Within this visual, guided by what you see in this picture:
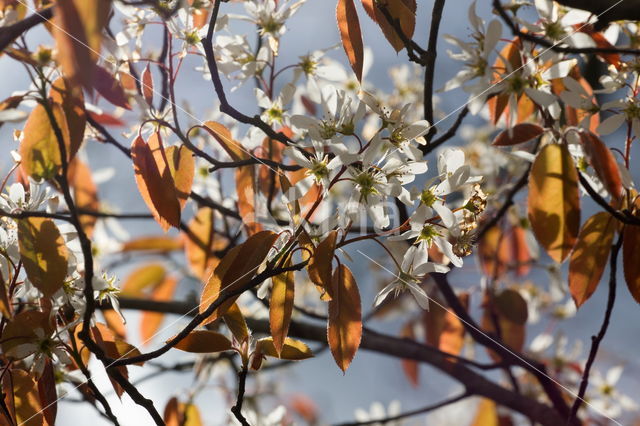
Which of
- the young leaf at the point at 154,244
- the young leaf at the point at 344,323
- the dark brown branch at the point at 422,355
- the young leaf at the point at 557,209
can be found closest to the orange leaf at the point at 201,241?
the dark brown branch at the point at 422,355

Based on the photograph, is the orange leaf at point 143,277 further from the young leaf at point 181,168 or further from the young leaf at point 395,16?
the young leaf at point 395,16

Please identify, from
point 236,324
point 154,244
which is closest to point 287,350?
point 236,324

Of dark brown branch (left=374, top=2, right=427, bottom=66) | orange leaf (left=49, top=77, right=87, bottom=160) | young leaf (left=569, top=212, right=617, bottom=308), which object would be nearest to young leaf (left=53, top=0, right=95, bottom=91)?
orange leaf (left=49, top=77, right=87, bottom=160)

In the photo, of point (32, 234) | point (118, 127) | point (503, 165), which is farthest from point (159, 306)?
point (503, 165)

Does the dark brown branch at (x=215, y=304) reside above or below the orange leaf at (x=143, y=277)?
below

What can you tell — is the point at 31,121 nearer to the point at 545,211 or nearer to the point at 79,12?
the point at 79,12

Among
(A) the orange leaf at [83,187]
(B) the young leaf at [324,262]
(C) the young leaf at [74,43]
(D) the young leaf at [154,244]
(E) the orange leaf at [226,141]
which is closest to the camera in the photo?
(C) the young leaf at [74,43]

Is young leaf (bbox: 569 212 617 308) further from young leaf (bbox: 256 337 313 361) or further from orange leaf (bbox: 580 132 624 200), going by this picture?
young leaf (bbox: 256 337 313 361)
